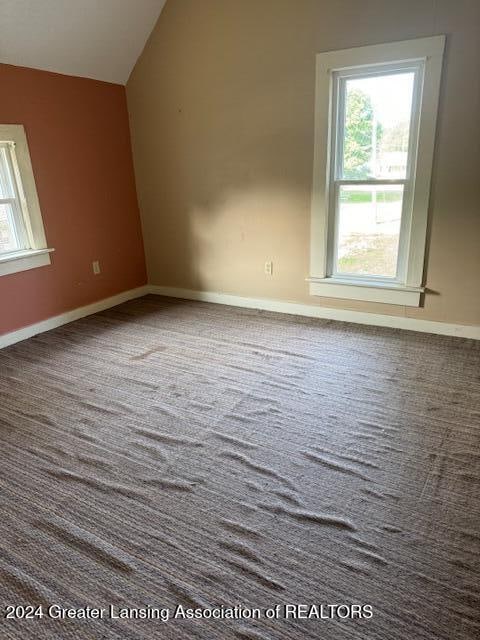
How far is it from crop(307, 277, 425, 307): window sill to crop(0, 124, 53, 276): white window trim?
7.74 ft

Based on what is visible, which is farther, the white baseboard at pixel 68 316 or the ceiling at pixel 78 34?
the white baseboard at pixel 68 316

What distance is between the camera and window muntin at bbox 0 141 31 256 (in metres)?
3.36

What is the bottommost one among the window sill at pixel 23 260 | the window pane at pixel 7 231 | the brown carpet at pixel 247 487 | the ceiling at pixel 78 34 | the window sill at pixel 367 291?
the brown carpet at pixel 247 487

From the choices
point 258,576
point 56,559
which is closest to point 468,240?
point 258,576

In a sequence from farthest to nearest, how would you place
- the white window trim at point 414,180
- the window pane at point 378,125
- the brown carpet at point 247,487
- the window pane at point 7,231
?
the window pane at point 7,231
the window pane at point 378,125
the white window trim at point 414,180
the brown carpet at point 247,487

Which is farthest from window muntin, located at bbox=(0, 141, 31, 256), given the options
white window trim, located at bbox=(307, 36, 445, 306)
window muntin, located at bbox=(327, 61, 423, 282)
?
window muntin, located at bbox=(327, 61, 423, 282)

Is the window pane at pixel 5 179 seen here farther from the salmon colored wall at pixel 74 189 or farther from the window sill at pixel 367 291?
the window sill at pixel 367 291

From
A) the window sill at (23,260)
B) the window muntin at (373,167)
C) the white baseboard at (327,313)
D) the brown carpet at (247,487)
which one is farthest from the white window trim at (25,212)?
the window muntin at (373,167)

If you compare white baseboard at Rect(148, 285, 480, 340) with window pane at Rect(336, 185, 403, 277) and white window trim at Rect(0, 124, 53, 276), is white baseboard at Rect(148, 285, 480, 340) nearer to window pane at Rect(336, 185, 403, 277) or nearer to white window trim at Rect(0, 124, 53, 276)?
window pane at Rect(336, 185, 403, 277)

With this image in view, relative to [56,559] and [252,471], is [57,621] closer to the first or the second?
[56,559]

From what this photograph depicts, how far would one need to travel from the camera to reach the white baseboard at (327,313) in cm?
332

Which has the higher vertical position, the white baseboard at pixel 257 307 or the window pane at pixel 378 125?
the window pane at pixel 378 125

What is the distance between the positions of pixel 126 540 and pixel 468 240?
2.93 m

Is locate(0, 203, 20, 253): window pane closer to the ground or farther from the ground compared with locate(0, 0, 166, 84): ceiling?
closer to the ground
